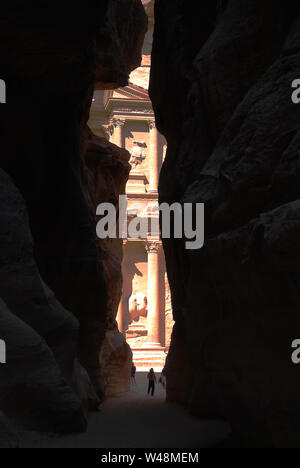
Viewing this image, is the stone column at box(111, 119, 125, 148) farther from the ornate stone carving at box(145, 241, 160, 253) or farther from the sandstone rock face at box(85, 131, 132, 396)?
the sandstone rock face at box(85, 131, 132, 396)

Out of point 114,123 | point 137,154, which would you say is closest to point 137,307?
point 137,154

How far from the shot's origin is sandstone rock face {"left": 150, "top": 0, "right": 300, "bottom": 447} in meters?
6.67

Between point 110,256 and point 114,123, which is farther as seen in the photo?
point 114,123

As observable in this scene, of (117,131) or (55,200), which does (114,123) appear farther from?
(55,200)

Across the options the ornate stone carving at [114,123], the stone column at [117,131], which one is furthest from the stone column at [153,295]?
the ornate stone carving at [114,123]

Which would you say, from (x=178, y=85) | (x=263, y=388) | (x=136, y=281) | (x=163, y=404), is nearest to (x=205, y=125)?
(x=178, y=85)

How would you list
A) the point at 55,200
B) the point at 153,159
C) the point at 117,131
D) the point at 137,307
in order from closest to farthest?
the point at 55,200 → the point at 137,307 → the point at 117,131 → the point at 153,159

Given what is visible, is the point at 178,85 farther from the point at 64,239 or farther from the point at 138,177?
the point at 138,177

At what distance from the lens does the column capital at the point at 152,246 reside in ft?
101

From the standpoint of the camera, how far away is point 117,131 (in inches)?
1260

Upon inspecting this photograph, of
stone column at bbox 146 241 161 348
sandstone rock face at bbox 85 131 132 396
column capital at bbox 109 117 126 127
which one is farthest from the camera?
column capital at bbox 109 117 126 127

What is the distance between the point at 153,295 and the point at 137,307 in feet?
3.67

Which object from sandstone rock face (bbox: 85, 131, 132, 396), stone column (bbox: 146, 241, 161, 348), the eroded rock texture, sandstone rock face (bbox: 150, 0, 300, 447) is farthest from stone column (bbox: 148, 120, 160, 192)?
sandstone rock face (bbox: 150, 0, 300, 447)

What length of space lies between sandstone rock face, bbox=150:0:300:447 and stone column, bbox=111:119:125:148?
70.7ft
